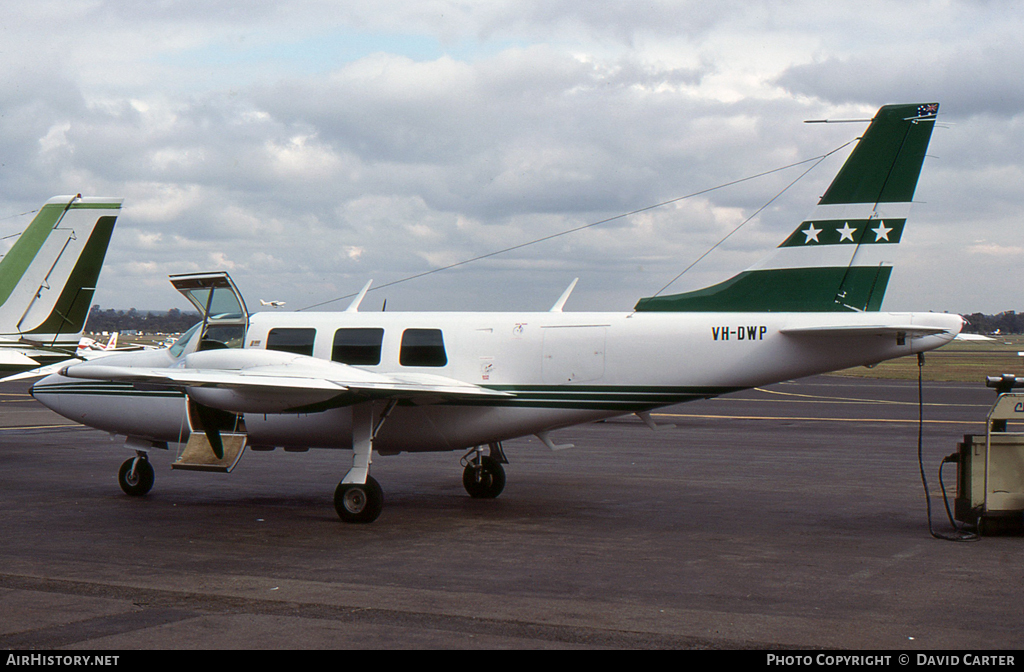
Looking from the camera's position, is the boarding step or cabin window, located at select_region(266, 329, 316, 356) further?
cabin window, located at select_region(266, 329, 316, 356)

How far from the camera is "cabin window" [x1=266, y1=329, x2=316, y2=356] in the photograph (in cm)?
1386

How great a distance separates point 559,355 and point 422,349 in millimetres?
2102

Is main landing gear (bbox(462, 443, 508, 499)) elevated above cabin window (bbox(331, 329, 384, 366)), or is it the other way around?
cabin window (bbox(331, 329, 384, 366))

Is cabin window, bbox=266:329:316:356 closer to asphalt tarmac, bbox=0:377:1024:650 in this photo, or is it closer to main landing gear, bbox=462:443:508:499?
asphalt tarmac, bbox=0:377:1024:650

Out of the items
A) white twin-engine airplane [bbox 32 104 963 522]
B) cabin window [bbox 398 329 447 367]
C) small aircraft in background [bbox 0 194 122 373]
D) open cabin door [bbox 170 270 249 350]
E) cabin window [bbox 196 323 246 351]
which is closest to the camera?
white twin-engine airplane [bbox 32 104 963 522]

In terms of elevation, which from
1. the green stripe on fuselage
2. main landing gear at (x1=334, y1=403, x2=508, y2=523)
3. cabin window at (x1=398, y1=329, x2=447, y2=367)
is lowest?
main landing gear at (x1=334, y1=403, x2=508, y2=523)

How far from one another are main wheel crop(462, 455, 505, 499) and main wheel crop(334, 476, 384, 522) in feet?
8.24

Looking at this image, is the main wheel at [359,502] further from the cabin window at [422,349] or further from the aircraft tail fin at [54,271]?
the aircraft tail fin at [54,271]

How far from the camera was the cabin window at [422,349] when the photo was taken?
13.4 m

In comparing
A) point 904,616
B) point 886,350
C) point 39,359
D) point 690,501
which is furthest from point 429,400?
point 39,359

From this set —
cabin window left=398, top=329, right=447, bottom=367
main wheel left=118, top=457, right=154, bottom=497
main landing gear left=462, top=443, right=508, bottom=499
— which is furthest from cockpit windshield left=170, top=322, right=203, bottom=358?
main landing gear left=462, top=443, right=508, bottom=499

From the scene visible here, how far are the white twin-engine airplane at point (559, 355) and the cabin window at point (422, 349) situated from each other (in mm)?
21

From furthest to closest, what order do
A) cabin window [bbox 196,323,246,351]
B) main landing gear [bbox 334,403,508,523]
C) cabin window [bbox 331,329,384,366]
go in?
cabin window [bbox 196,323,246,351] → cabin window [bbox 331,329,384,366] → main landing gear [bbox 334,403,508,523]

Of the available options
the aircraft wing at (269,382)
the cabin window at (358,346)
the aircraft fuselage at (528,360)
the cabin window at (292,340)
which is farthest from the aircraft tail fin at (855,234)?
the cabin window at (292,340)
